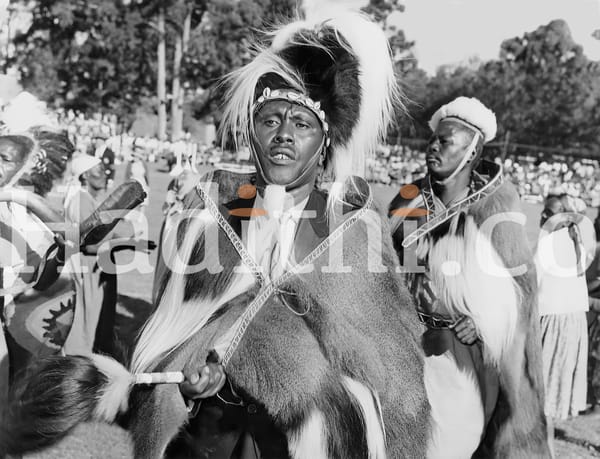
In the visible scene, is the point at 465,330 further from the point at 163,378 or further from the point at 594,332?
the point at 594,332

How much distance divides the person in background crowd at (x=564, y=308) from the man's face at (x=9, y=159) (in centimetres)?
383

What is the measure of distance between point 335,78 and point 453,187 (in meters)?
1.55

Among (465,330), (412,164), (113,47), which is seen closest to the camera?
(465,330)

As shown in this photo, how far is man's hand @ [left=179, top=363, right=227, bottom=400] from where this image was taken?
2.16 m

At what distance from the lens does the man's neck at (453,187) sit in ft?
12.9

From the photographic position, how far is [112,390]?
2.23 m

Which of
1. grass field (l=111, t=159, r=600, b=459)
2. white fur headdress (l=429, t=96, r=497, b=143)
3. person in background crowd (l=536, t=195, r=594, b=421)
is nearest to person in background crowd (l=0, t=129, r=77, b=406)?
grass field (l=111, t=159, r=600, b=459)

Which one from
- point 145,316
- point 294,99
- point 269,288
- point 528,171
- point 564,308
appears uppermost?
point 528,171

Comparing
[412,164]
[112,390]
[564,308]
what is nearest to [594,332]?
[564,308]

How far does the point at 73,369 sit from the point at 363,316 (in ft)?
3.03

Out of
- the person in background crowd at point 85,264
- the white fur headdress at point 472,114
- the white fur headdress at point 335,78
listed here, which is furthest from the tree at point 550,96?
the white fur headdress at point 335,78

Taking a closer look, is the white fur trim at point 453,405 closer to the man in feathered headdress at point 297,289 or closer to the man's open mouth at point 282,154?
the man in feathered headdress at point 297,289

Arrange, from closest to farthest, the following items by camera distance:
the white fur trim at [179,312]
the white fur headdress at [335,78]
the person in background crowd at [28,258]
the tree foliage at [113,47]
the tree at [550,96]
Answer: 1. the white fur trim at [179,312]
2. the white fur headdress at [335,78]
3. the person in background crowd at [28,258]
4. the tree foliage at [113,47]
5. the tree at [550,96]

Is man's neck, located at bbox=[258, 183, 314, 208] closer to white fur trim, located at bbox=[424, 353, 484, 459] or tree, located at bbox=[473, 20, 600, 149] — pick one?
white fur trim, located at bbox=[424, 353, 484, 459]
